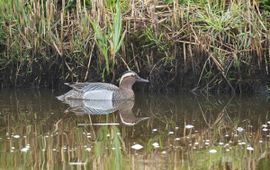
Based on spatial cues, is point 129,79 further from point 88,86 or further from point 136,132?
point 136,132

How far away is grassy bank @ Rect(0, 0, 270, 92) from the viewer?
11.5 metres

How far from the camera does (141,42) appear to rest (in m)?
11.8

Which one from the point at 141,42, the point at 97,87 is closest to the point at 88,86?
the point at 97,87

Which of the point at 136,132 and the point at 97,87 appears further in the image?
the point at 97,87

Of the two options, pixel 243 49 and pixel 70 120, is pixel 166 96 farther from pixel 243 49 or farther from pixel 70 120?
pixel 70 120

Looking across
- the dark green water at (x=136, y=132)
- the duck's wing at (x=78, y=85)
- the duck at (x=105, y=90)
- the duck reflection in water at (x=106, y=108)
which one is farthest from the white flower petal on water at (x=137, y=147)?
the duck's wing at (x=78, y=85)

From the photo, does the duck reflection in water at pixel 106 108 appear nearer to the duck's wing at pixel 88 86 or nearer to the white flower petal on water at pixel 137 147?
the duck's wing at pixel 88 86

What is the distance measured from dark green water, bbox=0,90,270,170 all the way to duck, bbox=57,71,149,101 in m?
0.13

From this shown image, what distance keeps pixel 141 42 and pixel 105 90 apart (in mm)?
847

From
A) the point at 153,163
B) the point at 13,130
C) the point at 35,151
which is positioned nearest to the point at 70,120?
the point at 13,130

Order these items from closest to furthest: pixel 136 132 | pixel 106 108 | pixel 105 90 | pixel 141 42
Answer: pixel 136 132, pixel 106 108, pixel 105 90, pixel 141 42

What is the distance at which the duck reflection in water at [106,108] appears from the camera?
10.2 m

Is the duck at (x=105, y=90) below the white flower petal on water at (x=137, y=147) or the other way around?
the other way around

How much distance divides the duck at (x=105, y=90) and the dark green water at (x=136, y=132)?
0.13 m
